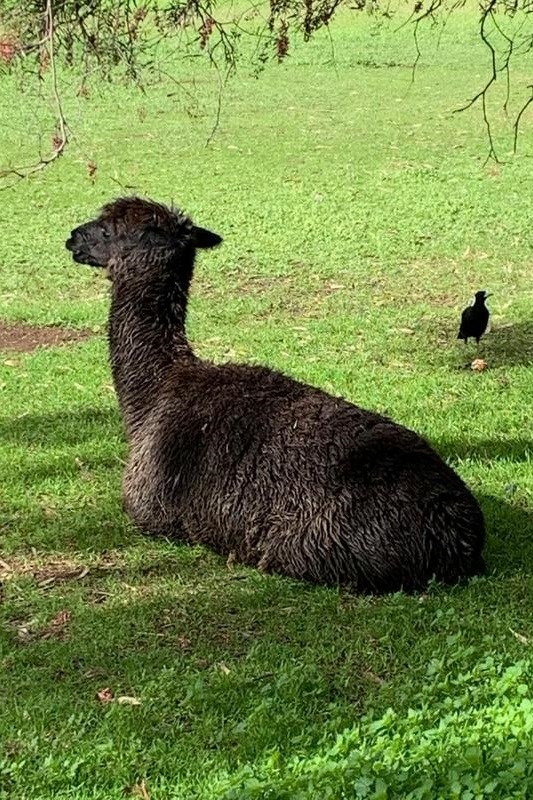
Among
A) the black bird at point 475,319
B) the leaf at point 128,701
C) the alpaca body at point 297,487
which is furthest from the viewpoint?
the black bird at point 475,319

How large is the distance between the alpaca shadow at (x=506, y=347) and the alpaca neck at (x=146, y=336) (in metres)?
3.38

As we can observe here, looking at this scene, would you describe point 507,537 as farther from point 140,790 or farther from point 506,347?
point 506,347

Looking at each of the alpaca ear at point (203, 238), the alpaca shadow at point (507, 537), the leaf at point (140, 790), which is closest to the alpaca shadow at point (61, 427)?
the alpaca ear at point (203, 238)

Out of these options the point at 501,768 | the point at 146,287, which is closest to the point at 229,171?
the point at 146,287

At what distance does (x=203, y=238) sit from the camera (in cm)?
659

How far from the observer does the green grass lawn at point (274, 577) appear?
402cm

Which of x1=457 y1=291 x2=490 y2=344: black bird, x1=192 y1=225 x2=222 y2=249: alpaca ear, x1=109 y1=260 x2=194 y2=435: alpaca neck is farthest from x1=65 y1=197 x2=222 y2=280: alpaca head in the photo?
x1=457 y1=291 x2=490 y2=344: black bird

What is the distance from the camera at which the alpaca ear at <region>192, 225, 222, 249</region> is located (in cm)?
654

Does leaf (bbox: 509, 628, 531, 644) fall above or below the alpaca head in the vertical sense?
below

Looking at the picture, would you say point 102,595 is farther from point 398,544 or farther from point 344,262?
point 344,262

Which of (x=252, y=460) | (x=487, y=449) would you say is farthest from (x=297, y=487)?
(x=487, y=449)

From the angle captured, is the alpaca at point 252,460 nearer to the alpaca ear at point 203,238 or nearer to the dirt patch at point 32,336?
the alpaca ear at point 203,238

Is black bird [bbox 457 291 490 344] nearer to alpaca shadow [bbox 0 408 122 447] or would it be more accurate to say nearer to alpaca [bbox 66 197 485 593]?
alpaca shadow [bbox 0 408 122 447]

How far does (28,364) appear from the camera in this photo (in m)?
9.58
